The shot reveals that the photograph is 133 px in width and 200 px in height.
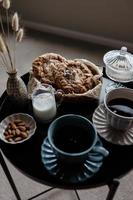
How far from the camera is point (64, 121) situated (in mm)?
775

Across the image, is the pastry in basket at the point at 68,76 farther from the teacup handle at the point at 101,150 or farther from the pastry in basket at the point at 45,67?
the teacup handle at the point at 101,150

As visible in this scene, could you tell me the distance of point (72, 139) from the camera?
2.43 feet

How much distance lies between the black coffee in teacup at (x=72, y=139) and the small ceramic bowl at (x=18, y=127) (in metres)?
0.11

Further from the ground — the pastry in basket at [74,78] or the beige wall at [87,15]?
the pastry in basket at [74,78]

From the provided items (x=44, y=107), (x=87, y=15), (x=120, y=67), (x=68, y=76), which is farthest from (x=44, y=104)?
(x=87, y=15)

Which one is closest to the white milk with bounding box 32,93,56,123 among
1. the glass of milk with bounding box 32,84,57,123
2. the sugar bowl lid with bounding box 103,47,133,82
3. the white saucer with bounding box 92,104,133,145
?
the glass of milk with bounding box 32,84,57,123

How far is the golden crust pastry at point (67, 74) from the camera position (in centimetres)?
92

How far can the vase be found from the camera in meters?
0.86

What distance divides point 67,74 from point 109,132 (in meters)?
0.24

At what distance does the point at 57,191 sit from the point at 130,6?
110 cm

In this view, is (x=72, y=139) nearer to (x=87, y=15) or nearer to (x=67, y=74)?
(x=67, y=74)

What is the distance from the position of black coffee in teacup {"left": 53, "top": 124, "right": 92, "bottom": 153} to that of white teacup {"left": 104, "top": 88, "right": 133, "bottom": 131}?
9cm

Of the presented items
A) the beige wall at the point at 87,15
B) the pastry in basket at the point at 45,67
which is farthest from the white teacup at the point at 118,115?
the beige wall at the point at 87,15

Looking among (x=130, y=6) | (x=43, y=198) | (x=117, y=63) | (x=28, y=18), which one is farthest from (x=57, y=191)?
(x=28, y=18)
